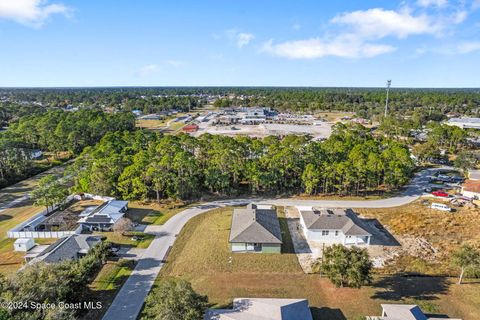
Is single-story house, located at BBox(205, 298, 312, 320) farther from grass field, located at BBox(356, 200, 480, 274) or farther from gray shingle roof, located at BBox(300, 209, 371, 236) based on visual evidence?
gray shingle roof, located at BBox(300, 209, 371, 236)

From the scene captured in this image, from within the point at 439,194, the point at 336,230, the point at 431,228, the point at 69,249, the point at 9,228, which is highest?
the point at 69,249

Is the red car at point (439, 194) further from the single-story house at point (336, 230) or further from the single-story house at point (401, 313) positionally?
the single-story house at point (401, 313)

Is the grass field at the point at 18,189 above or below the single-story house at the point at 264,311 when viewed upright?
below

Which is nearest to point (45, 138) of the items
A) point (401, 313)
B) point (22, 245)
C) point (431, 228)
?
point (22, 245)

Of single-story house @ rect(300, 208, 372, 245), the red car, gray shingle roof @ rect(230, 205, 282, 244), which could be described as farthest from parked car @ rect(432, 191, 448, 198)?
gray shingle roof @ rect(230, 205, 282, 244)

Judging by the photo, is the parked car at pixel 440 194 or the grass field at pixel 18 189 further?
the parked car at pixel 440 194

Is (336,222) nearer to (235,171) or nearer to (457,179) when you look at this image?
(235,171)

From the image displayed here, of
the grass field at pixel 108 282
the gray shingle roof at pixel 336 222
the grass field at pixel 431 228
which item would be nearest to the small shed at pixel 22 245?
the grass field at pixel 108 282
